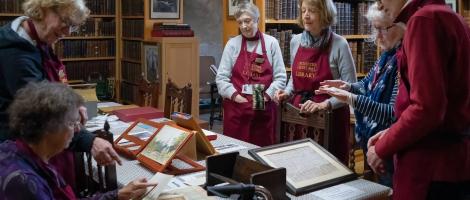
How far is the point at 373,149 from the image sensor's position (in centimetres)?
181

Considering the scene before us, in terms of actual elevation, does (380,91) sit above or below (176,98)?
above

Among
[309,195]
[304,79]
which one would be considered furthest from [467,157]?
[304,79]

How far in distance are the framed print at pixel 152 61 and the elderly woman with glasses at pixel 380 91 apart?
12.9 ft

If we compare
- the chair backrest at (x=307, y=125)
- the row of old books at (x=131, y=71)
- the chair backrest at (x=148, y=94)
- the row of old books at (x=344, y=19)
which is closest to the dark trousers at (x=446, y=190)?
the chair backrest at (x=307, y=125)

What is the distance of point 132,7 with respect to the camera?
6.61 metres

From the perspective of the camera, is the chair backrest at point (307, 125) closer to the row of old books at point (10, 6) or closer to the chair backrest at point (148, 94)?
the chair backrest at point (148, 94)

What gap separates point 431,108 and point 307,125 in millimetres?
1044

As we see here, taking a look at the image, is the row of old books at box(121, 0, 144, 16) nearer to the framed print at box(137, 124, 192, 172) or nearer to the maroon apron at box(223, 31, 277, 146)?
Result: the maroon apron at box(223, 31, 277, 146)

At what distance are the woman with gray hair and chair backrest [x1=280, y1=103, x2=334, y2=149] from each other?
735 mm

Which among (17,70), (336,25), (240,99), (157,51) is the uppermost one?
(336,25)

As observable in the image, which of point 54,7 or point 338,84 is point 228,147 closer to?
point 338,84

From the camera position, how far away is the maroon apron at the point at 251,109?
11.6ft

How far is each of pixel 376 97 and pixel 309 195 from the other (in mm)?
678

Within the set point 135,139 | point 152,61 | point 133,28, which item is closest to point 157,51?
point 152,61
